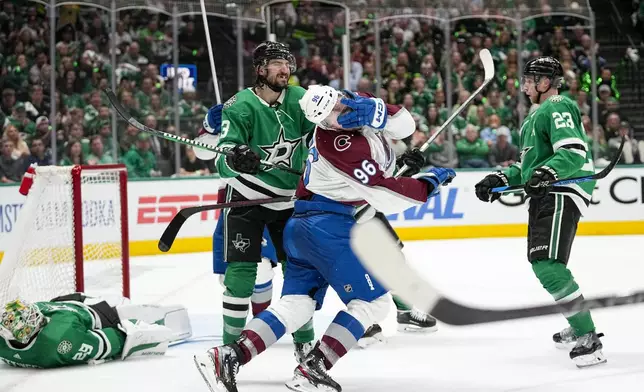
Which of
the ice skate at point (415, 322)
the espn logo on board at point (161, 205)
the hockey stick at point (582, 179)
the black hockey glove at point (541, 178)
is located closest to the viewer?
the black hockey glove at point (541, 178)

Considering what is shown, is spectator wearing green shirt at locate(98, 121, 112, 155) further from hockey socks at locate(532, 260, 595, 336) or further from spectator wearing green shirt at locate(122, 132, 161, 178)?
hockey socks at locate(532, 260, 595, 336)

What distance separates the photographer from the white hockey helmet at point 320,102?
2943mm

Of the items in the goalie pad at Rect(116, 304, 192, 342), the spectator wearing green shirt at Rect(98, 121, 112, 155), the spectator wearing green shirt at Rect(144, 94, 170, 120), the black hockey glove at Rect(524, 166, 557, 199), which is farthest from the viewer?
the spectator wearing green shirt at Rect(144, 94, 170, 120)

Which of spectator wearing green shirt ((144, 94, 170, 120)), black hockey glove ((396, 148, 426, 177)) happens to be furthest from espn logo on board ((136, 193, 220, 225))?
black hockey glove ((396, 148, 426, 177))

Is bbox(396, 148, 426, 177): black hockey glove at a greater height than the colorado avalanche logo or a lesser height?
lesser

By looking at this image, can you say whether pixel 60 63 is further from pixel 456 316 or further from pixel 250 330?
pixel 456 316

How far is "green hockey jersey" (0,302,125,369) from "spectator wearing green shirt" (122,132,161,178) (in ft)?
14.1

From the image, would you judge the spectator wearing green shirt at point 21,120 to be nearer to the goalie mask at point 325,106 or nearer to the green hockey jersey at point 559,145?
the green hockey jersey at point 559,145

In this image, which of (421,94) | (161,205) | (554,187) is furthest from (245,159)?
(421,94)

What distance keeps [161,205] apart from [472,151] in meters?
2.94

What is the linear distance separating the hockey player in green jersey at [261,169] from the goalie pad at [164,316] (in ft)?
1.62

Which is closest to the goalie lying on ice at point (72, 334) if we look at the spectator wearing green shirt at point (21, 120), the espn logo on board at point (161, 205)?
the espn logo on board at point (161, 205)

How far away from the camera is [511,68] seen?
373 inches

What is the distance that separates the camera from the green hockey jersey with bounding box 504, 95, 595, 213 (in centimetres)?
350
